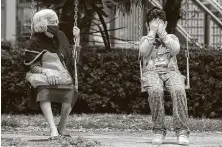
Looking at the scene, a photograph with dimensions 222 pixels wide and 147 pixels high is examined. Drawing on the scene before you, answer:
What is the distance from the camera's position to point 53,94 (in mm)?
8805

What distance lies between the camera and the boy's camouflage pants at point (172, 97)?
8.79 meters

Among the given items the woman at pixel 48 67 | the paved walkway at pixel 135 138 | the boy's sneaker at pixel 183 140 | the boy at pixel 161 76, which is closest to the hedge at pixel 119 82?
the paved walkway at pixel 135 138

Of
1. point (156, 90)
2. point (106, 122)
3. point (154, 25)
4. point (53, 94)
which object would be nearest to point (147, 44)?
point (154, 25)

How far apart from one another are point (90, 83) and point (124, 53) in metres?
0.78

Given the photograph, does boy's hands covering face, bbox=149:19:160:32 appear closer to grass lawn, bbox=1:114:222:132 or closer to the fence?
grass lawn, bbox=1:114:222:132

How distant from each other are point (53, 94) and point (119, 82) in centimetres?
492

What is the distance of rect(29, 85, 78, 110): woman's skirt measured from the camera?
344 inches

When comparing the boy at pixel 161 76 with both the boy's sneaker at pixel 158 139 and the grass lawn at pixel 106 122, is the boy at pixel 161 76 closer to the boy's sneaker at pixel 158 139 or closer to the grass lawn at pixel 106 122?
the boy's sneaker at pixel 158 139

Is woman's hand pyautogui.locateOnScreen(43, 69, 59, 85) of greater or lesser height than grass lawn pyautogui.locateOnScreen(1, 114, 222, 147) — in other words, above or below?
above

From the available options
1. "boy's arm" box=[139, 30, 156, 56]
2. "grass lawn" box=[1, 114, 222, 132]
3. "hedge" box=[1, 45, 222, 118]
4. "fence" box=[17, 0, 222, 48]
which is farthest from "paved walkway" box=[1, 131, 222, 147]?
"fence" box=[17, 0, 222, 48]

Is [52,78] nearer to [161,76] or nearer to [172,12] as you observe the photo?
[161,76]

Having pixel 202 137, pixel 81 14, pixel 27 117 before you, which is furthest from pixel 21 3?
pixel 202 137

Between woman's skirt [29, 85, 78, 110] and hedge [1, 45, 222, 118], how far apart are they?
4535 millimetres

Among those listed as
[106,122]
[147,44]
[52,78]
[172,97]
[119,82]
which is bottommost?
[106,122]
